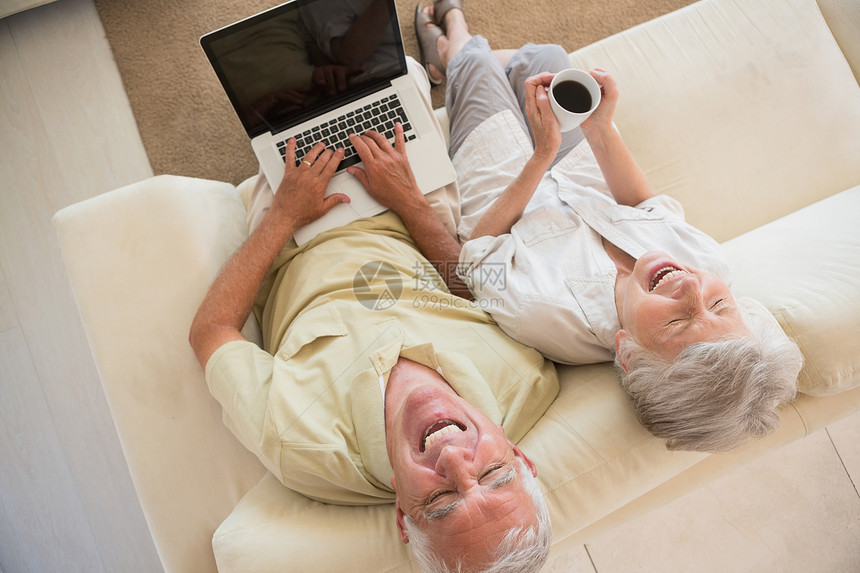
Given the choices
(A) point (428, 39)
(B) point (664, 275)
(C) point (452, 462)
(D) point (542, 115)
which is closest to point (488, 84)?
(D) point (542, 115)

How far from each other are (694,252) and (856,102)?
672mm

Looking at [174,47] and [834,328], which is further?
[174,47]

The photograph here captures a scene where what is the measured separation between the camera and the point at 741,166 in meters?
1.25

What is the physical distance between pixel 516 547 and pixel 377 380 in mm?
335

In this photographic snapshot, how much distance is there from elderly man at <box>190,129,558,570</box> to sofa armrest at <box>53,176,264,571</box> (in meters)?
0.07

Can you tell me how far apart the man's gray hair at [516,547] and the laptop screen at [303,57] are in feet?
2.62

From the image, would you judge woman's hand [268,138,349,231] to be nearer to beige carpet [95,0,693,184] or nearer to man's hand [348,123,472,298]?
man's hand [348,123,472,298]

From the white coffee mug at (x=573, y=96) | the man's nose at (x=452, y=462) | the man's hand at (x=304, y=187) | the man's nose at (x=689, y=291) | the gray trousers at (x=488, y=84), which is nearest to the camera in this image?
the man's nose at (x=452, y=462)

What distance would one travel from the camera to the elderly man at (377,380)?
746 mm

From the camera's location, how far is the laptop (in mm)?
995

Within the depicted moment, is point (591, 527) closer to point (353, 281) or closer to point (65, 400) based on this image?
point (353, 281)

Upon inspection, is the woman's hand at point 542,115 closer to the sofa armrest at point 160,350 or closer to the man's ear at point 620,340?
the man's ear at point 620,340

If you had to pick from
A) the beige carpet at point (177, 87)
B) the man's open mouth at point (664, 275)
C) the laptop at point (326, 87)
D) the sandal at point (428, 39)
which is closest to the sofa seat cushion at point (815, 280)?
the man's open mouth at point (664, 275)

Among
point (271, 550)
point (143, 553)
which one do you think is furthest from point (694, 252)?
point (143, 553)
